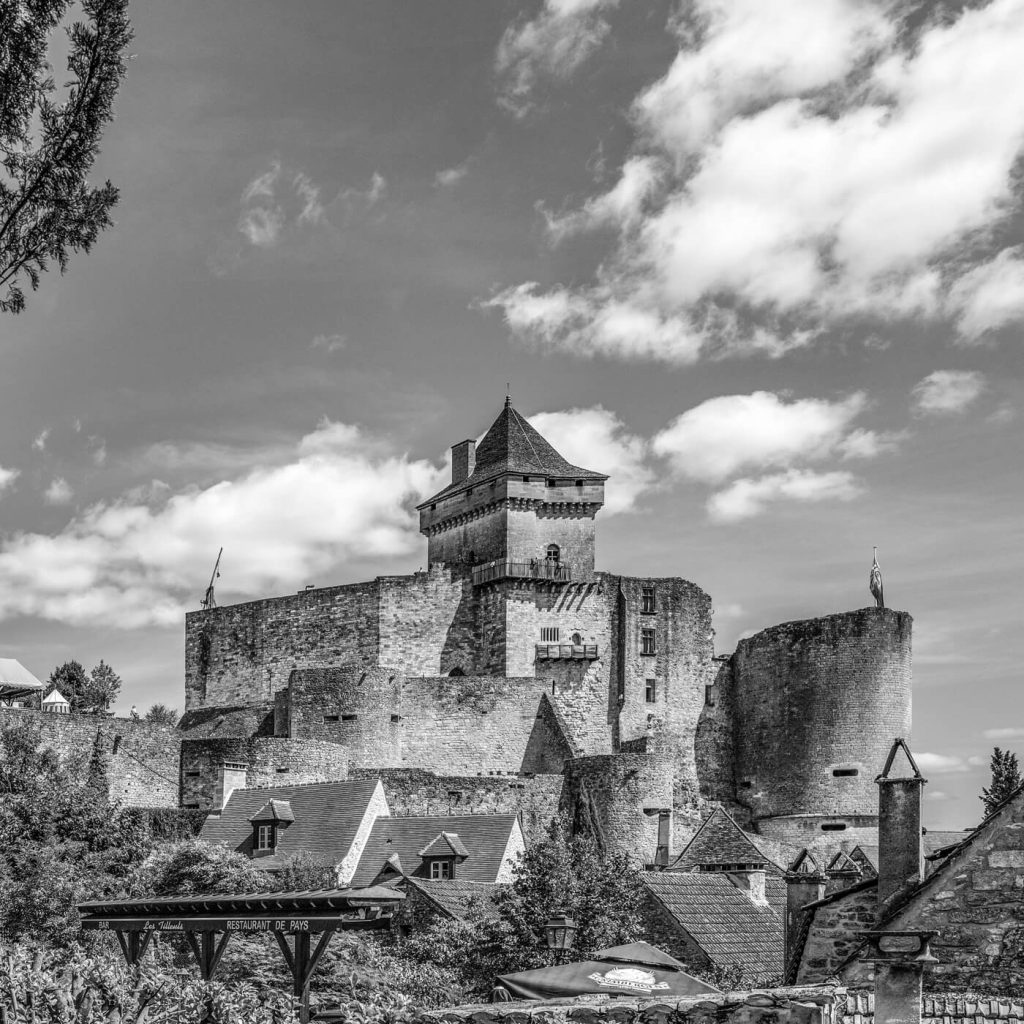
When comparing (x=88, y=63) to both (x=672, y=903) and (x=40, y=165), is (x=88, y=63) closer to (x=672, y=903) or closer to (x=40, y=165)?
(x=40, y=165)

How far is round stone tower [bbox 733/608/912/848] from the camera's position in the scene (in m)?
52.5

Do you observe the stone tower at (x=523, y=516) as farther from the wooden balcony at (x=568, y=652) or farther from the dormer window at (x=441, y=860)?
the dormer window at (x=441, y=860)

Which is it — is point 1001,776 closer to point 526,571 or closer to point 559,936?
point 526,571

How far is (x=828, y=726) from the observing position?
5331cm

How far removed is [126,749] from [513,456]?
19.8 metres

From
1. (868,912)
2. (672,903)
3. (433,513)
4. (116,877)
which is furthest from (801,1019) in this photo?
(433,513)

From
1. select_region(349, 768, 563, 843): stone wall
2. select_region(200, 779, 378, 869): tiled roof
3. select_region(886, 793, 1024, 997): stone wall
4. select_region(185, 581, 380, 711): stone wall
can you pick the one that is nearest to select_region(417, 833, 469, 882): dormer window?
select_region(200, 779, 378, 869): tiled roof

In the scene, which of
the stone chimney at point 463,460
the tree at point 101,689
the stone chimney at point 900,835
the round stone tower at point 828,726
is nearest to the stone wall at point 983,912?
the stone chimney at point 900,835

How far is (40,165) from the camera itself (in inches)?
695

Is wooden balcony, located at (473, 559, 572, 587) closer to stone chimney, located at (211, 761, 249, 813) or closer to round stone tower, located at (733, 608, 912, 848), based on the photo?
round stone tower, located at (733, 608, 912, 848)

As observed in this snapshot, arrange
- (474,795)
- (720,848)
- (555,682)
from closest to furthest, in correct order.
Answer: (720,848) → (474,795) → (555,682)

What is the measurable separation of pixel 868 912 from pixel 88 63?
13292mm

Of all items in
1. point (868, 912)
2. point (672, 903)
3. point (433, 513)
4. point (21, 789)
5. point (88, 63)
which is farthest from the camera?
→ point (433, 513)

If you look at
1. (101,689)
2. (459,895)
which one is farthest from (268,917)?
(101,689)
